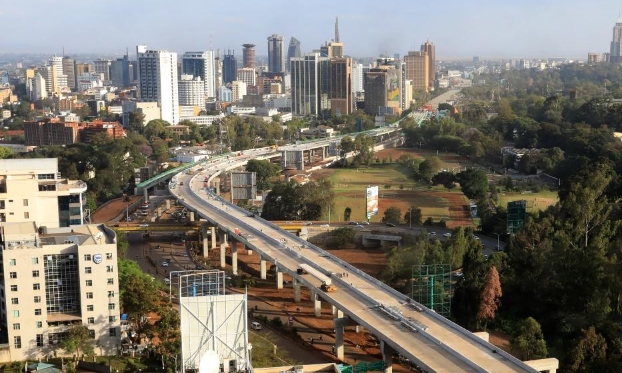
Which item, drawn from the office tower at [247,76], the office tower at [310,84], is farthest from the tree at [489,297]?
the office tower at [247,76]

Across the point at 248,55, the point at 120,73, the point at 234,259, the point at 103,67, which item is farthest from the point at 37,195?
the point at 248,55

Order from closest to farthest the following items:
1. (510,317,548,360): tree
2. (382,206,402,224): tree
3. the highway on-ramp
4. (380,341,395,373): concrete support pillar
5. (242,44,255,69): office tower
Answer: the highway on-ramp < (380,341,395,373): concrete support pillar < (510,317,548,360): tree < (382,206,402,224): tree < (242,44,255,69): office tower

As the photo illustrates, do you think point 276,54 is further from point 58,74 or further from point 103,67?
point 58,74

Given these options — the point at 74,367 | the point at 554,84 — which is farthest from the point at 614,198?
the point at 554,84

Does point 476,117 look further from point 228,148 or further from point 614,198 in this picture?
point 614,198

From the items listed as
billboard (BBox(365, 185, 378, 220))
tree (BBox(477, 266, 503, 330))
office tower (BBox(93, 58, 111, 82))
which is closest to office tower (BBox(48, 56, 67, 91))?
office tower (BBox(93, 58, 111, 82))

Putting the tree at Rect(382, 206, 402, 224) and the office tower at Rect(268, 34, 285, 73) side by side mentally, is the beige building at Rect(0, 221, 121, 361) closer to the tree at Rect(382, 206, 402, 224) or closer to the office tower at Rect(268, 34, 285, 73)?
the tree at Rect(382, 206, 402, 224)

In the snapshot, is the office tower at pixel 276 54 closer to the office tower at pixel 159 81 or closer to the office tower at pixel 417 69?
the office tower at pixel 417 69
